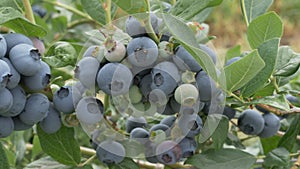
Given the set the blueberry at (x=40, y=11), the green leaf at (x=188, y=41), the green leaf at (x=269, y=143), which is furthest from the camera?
the blueberry at (x=40, y=11)

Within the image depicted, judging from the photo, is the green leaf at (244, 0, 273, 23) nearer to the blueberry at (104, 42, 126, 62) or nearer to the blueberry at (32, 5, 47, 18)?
the blueberry at (104, 42, 126, 62)

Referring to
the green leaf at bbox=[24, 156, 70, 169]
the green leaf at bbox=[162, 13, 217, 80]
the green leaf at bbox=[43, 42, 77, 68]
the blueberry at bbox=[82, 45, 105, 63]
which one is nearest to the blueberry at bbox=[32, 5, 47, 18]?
the green leaf at bbox=[24, 156, 70, 169]

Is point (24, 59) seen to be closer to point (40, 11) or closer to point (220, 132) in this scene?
Answer: point (220, 132)

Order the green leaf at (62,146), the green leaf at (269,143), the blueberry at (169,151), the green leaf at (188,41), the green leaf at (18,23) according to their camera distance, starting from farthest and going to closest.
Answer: the green leaf at (269,143) → the green leaf at (62,146) → the blueberry at (169,151) → the green leaf at (18,23) → the green leaf at (188,41)

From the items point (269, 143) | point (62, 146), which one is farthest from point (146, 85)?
point (269, 143)

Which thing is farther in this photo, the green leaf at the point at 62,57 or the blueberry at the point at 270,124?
the blueberry at the point at 270,124

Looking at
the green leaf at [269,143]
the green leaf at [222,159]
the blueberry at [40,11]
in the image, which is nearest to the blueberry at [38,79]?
the green leaf at [222,159]

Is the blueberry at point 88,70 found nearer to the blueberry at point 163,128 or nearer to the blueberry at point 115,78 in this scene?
the blueberry at point 115,78
